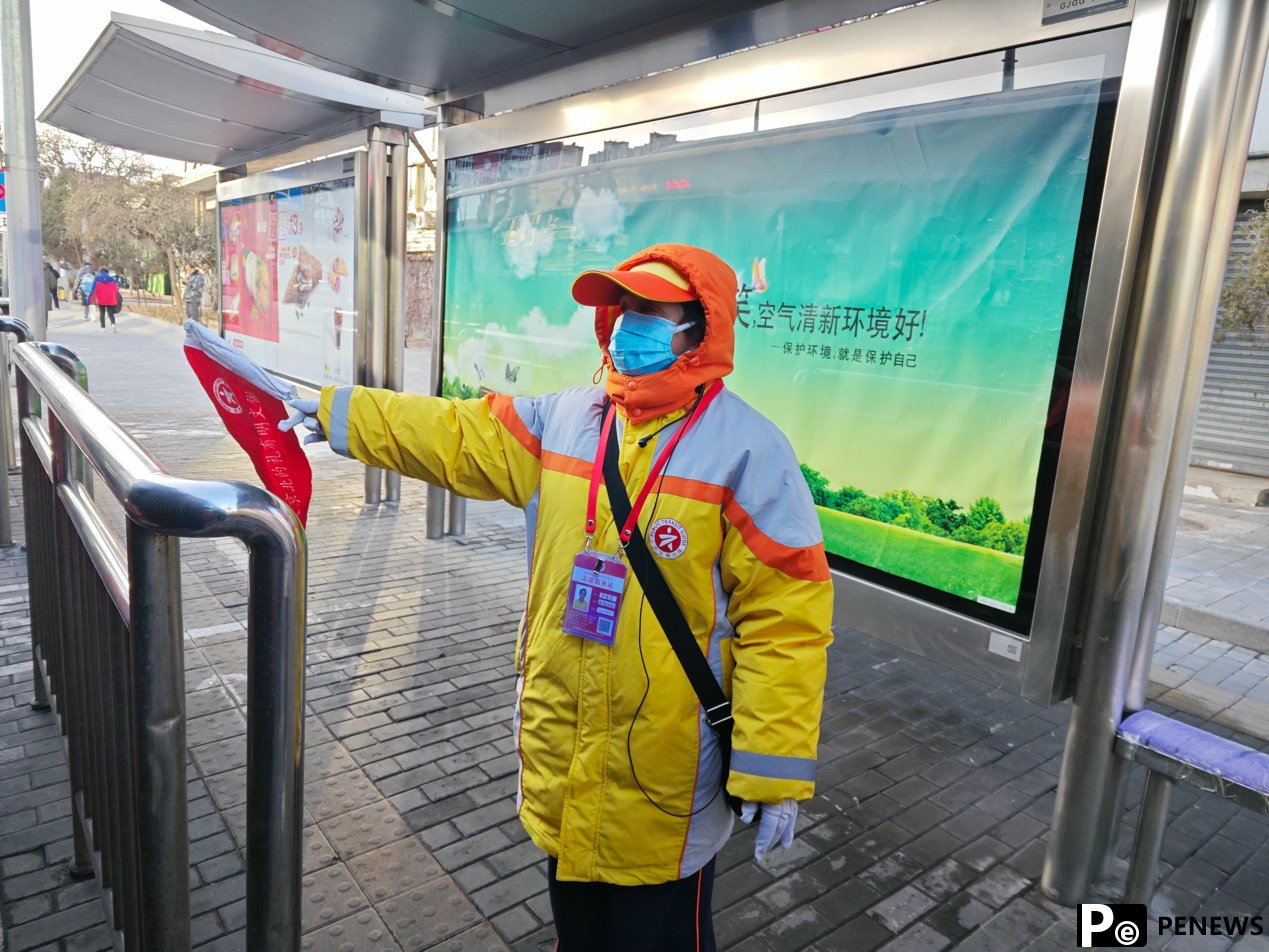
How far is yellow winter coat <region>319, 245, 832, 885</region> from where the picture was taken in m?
1.94

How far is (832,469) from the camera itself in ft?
12.4

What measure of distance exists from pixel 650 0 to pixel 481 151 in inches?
78.6

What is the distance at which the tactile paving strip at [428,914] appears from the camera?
2.64m

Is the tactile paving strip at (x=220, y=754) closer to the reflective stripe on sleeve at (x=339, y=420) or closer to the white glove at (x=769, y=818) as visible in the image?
the reflective stripe on sleeve at (x=339, y=420)

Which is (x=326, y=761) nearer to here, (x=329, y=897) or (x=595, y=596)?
(x=329, y=897)

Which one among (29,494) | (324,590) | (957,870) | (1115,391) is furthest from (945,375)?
(324,590)

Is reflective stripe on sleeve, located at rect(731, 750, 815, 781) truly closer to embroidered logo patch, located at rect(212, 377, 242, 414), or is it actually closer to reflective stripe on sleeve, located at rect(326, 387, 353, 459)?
reflective stripe on sleeve, located at rect(326, 387, 353, 459)

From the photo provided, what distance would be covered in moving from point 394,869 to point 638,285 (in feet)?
6.83

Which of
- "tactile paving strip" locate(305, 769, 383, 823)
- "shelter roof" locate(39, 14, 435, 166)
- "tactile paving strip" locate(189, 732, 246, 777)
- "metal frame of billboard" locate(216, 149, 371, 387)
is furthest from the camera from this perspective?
"metal frame of billboard" locate(216, 149, 371, 387)

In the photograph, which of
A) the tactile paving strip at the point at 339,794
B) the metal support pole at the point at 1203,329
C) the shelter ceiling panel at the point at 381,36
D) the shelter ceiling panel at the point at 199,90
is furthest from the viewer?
the shelter ceiling panel at the point at 199,90

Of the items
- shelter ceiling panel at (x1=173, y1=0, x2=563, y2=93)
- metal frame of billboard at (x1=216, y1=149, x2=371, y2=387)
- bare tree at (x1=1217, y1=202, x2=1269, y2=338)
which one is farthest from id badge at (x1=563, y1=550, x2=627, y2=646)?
bare tree at (x1=1217, y1=202, x2=1269, y2=338)

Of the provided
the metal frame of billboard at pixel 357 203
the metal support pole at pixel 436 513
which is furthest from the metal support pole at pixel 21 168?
the metal support pole at pixel 436 513

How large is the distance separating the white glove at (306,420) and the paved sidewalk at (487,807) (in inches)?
57.2

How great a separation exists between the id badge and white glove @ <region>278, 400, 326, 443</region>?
2.65ft
